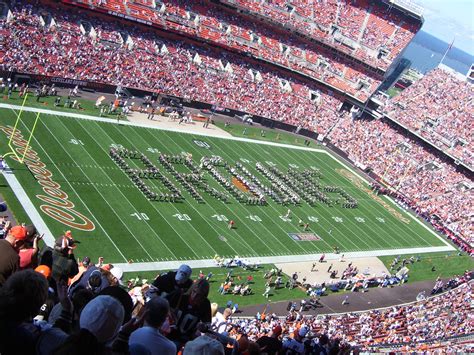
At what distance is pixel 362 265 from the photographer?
31719 millimetres

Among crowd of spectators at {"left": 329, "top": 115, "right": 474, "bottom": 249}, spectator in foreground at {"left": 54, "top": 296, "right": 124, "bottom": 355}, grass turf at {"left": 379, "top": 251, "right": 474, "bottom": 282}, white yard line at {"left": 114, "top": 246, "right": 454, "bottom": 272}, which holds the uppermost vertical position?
spectator in foreground at {"left": 54, "top": 296, "right": 124, "bottom": 355}

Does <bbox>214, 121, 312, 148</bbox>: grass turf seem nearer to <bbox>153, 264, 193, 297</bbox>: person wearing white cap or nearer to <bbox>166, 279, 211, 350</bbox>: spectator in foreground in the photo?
<bbox>153, 264, 193, 297</bbox>: person wearing white cap

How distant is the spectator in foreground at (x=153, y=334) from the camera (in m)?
4.97

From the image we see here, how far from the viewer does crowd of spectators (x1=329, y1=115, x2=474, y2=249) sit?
4478cm

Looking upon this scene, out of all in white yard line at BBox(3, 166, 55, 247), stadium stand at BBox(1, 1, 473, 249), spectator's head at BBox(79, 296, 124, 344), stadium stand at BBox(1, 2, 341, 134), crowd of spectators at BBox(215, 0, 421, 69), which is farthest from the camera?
crowd of spectators at BBox(215, 0, 421, 69)

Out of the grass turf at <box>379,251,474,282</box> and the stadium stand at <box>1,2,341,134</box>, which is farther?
the stadium stand at <box>1,2,341,134</box>

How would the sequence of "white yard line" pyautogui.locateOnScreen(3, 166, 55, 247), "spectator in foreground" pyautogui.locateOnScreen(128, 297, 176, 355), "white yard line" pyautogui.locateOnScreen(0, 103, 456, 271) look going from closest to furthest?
"spectator in foreground" pyautogui.locateOnScreen(128, 297, 176, 355) < "white yard line" pyautogui.locateOnScreen(3, 166, 55, 247) < "white yard line" pyautogui.locateOnScreen(0, 103, 456, 271)

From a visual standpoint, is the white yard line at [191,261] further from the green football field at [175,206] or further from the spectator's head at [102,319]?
the spectator's head at [102,319]

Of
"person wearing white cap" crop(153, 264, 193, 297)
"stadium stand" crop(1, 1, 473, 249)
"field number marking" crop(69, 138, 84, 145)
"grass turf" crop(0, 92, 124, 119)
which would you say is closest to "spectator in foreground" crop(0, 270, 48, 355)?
"person wearing white cap" crop(153, 264, 193, 297)

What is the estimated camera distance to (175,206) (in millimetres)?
28172

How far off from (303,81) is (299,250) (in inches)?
1232

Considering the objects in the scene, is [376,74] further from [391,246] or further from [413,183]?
[391,246]

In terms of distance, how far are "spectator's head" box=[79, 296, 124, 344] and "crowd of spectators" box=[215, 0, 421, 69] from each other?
54853 mm

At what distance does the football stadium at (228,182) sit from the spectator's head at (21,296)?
0.7 inches
